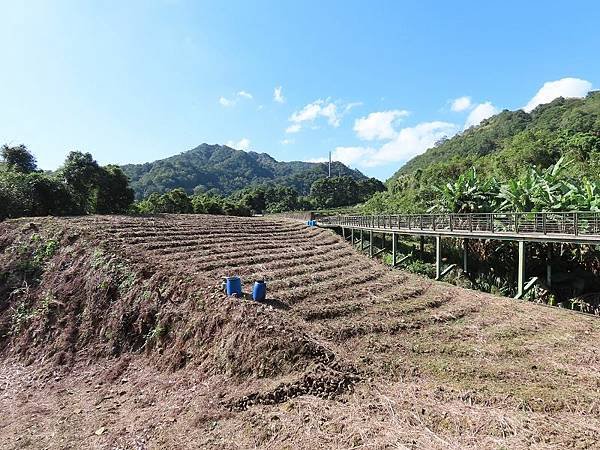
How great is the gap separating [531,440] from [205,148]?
193m

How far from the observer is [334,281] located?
11836 mm

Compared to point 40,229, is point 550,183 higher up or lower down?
higher up

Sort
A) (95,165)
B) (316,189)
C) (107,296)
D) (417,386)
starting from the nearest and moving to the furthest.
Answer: (417,386) → (107,296) → (95,165) → (316,189)

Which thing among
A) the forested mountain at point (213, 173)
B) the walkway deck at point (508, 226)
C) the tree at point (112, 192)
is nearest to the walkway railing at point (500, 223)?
the walkway deck at point (508, 226)

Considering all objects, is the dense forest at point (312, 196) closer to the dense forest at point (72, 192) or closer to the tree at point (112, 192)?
the dense forest at point (72, 192)

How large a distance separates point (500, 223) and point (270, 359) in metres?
10.0

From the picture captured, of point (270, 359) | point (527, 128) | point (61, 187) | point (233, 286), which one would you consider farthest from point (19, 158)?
point (527, 128)

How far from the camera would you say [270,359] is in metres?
6.96

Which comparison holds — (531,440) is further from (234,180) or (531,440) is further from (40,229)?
(234,180)

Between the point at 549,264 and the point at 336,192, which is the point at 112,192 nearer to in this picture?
the point at 549,264

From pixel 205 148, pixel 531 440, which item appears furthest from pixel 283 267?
pixel 205 148

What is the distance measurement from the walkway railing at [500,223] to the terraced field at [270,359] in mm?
2562

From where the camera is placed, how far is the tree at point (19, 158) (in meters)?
27.0

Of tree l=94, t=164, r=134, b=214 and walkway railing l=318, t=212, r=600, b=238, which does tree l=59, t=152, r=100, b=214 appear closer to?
tree l=94, t=164, r=134, b=214
